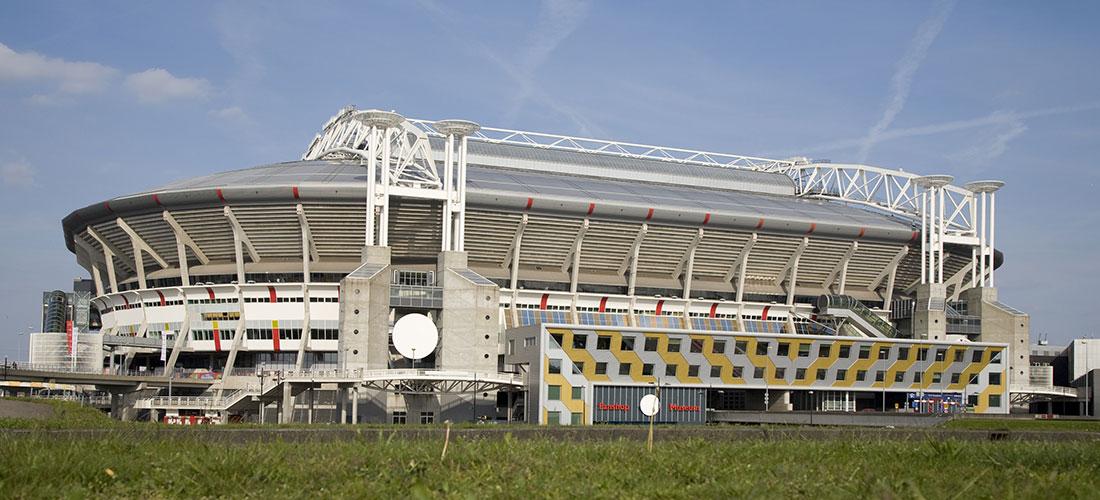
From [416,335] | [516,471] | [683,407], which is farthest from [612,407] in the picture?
[516,471]

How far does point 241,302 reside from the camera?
353 ft

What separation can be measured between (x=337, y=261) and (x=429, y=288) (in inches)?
613

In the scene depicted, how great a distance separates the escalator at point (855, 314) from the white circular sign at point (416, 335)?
48.1 metres


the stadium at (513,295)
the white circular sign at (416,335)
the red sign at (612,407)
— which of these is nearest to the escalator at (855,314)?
the stadium at (513,295)

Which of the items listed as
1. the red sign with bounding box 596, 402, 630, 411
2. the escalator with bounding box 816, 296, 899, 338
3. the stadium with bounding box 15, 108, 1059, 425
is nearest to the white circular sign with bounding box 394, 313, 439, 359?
the stadium with bounding box 15, 108, 1059, 425

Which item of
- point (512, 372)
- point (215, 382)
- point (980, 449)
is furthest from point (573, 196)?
point (980, 449)

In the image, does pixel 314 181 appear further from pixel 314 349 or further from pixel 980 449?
pixel 980 449

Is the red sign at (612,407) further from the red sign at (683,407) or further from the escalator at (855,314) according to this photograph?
the escalator at (855,314)

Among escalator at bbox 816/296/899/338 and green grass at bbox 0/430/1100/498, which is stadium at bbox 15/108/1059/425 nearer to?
escalator at bbox 816/296/899/338

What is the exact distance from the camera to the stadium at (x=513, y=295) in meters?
93.8

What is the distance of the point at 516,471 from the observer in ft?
75.8

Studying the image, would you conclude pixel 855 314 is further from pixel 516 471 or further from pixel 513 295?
pixel 516 471

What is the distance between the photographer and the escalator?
117062 millimetres

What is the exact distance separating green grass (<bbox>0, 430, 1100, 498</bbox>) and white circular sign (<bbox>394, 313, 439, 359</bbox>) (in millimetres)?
61829
